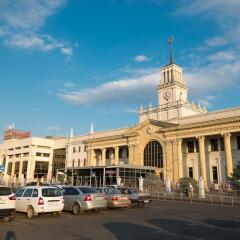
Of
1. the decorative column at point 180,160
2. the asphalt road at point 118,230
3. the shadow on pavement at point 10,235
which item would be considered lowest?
the shadow on pavement at point 10,235

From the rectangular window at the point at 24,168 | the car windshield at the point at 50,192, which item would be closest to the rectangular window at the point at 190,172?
the car windshield at the point at 50,192

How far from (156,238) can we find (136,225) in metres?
2.98

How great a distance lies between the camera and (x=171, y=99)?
69000mm

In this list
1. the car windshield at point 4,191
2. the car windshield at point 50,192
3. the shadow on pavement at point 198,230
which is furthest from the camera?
the car windshield at point 50,192

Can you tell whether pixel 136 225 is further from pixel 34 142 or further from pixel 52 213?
pixel 34 142

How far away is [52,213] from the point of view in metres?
16.6

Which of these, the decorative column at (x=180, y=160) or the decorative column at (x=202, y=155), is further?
the decorative column at (x=180, y=160)

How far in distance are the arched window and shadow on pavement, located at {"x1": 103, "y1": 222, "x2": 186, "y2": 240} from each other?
41372 millimetres

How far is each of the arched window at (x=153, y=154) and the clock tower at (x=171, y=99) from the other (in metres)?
11.4

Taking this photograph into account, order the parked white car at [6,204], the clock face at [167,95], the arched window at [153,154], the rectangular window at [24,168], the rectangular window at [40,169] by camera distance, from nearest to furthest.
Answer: the parked white car at [6,204] → the arched window at [153,154] → the clock face at [167,95] → the rectangular window at [40,169] → the rectangular window at [24,168]

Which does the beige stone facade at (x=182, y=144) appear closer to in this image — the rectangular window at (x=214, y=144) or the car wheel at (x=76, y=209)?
the rectangular window at (x=214, y=144)

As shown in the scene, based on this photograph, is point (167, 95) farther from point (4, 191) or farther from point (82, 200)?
point (4, 191)

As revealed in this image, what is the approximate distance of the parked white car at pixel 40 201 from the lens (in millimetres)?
15031

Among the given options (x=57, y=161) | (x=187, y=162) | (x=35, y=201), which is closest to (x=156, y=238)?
(x=35, y=201)
